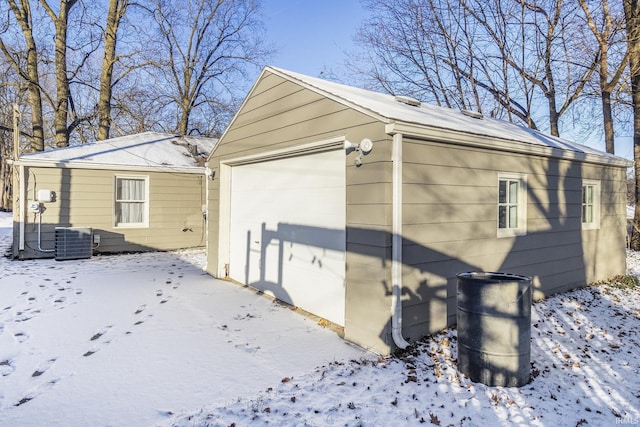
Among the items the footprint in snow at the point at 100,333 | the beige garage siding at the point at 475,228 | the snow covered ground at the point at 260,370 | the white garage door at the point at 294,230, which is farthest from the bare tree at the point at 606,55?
the footprint in snow at the point at 100,333

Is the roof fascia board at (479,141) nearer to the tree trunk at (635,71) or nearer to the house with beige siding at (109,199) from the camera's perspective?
the tree trunk at (635,71)

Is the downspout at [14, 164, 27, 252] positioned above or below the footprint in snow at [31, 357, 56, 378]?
above

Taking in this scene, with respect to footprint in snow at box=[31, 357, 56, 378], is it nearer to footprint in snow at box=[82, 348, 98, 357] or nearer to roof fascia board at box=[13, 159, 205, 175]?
footprint in snow at box=[82, 348, 98, 357]

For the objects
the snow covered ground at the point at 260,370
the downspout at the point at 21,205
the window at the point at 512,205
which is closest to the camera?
the snow covered ground at the point at 260,370

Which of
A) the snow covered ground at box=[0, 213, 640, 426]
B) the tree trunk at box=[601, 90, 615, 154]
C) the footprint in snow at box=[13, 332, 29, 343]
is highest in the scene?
the tree trunk at box=[601, 90, 615, 154]

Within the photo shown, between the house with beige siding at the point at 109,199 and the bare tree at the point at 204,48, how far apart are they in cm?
873

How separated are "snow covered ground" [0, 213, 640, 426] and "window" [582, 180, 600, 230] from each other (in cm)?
208

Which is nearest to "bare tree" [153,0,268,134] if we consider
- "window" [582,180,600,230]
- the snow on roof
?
the snow on roof

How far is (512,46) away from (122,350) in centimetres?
1763

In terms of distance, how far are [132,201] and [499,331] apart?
32.8 feet

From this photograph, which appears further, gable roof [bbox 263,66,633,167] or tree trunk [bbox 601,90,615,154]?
tree trunk [bbox 601,90,615,154]

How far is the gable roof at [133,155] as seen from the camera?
959 cm

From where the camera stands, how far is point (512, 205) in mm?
5574

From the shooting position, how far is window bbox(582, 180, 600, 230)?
24.0 ft
